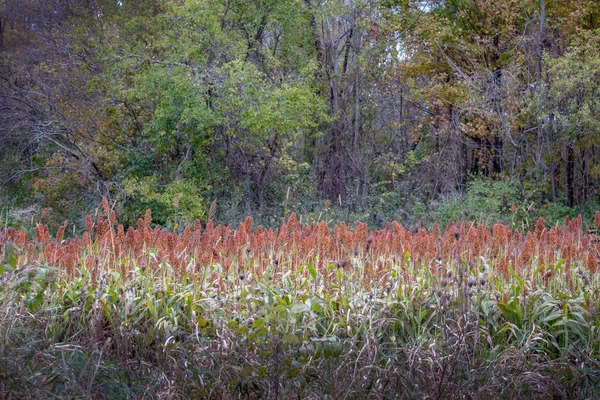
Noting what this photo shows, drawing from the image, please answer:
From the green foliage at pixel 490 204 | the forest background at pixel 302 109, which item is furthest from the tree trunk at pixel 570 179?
the green foliage at pixel 490 204

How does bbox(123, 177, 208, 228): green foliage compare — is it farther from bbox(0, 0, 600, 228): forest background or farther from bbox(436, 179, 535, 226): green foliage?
bbox(436, 179, 535, 226): green foliage

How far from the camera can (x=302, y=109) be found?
43.0 ft

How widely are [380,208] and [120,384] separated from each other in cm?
1064

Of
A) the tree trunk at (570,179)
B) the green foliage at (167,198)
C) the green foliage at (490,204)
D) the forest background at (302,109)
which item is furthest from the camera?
the tree trunk at (570,179)

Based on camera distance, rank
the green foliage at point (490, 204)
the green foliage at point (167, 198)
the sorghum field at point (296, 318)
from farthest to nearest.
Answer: the green foliage at point (167, 198) < the green foliage at point (490, 204) < the sorghum field at point (296, 318)

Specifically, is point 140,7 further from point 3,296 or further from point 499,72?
point 3,296

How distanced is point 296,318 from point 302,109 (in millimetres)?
9447

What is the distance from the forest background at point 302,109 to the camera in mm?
12141

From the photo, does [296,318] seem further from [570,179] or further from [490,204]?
[570,179]

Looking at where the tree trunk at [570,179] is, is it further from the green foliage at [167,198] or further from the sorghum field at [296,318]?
the sorghum field at [296,318]

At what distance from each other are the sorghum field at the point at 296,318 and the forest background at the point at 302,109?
5454 millimetres

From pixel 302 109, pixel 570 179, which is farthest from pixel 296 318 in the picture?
pixel 570 179

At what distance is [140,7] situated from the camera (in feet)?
48.5

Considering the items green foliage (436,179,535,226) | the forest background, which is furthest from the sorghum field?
green foliage (436,179,535,226)
